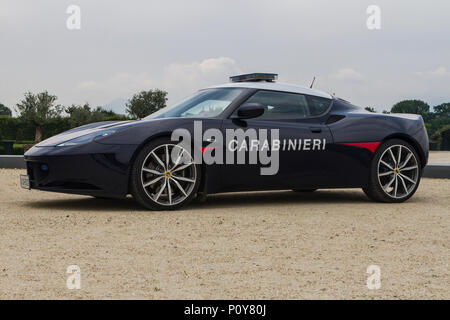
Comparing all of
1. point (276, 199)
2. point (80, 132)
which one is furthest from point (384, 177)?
point (80, 132)

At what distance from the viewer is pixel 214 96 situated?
692 cm

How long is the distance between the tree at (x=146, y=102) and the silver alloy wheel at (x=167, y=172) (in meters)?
49.4

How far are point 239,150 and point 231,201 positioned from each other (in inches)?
44.3

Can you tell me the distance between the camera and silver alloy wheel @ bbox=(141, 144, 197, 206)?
20.5 feet

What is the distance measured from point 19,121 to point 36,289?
41.4m

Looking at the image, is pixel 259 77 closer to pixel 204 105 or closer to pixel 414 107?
pixel 204 105

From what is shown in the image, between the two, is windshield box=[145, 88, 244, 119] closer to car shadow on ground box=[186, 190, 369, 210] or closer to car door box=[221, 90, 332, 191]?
car door box=[221, 90, 332, 191]

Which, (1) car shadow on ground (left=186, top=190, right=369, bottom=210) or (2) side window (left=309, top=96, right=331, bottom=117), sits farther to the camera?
(2) side window (left=309, top=96, right=331, bottom=117)

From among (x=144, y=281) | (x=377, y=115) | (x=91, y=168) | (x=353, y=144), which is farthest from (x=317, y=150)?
(x=144, y=281)

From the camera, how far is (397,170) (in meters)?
7.41

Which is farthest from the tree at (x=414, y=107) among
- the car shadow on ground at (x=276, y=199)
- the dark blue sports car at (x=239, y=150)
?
the dark blue sports car at (x=239, y=150)

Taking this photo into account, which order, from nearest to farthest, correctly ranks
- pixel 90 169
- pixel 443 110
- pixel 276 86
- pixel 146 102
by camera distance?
pixel 90 169 < pixel 276 86 < pixel 146 102 < pixel 443 110

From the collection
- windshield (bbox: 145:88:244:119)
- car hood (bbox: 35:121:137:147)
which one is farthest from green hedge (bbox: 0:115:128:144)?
windshield (bbox: 145:88:244:119)

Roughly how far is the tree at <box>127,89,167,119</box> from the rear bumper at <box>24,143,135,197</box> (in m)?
49.5
